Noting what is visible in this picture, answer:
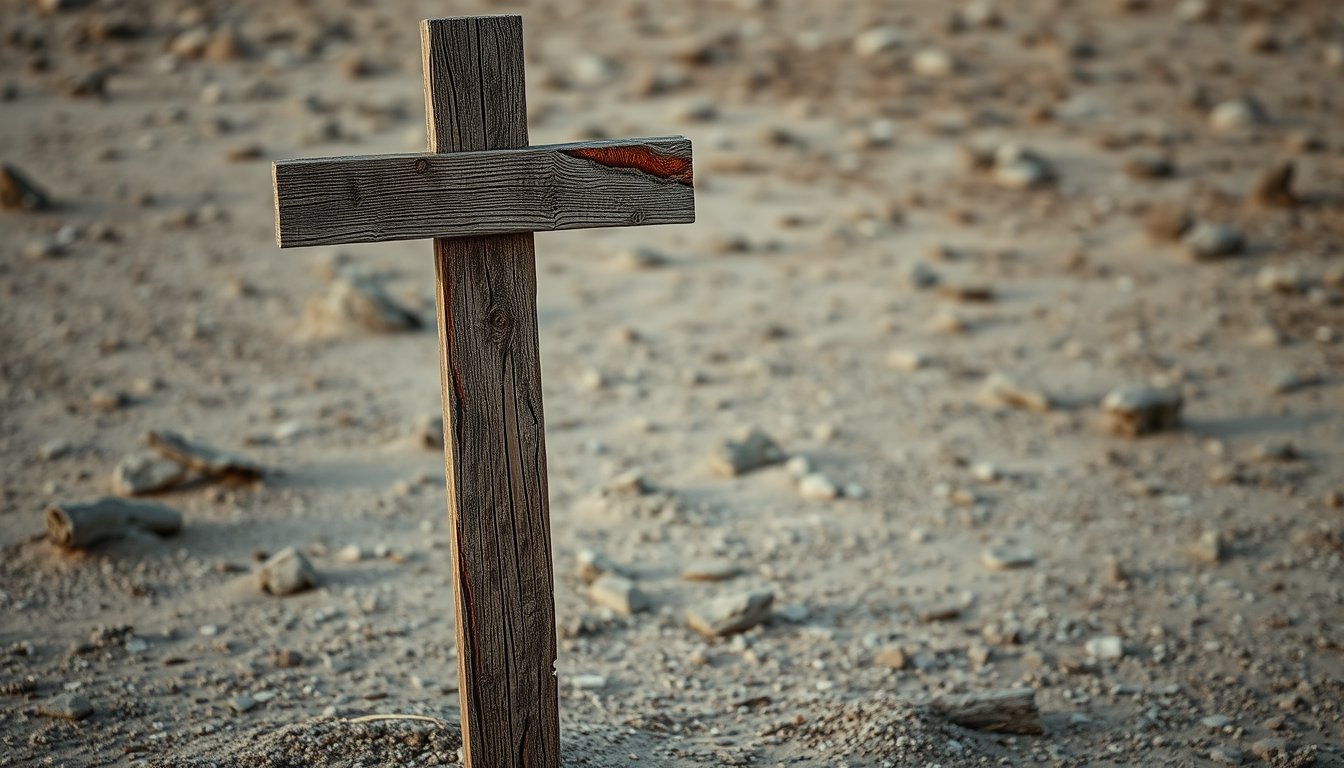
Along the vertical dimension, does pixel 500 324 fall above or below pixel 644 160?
below

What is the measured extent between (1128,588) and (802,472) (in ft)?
4.38

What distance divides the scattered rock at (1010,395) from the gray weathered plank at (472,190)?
129 inches

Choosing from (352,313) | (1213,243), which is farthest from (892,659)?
(1213,243)

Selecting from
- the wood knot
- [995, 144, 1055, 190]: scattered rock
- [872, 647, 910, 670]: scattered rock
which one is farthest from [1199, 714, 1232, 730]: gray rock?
[995, 144, 1055, 190]: scattered rock

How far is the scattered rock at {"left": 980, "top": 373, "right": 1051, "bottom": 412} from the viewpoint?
507cm

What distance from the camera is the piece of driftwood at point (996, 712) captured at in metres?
3.02

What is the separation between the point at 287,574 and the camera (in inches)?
144

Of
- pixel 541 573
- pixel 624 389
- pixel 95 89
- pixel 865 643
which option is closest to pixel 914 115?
pixel 624 389

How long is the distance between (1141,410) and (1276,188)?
3.12 meters

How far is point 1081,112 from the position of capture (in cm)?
836

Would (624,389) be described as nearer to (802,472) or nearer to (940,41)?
(802,472)

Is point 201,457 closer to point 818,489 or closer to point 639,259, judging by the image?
point 818,489

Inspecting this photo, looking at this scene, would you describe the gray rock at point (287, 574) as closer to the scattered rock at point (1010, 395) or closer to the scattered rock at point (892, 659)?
the scattered rock at point (892, 659)

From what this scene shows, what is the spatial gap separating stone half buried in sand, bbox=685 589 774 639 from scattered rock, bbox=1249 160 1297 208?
205 inches
